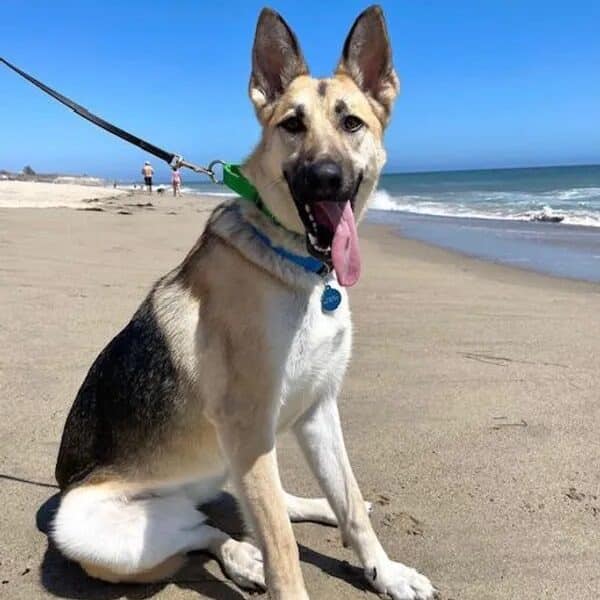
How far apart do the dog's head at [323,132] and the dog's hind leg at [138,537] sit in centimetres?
119

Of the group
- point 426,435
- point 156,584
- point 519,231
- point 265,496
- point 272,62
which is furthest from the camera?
point 519,231

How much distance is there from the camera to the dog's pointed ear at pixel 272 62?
3.06 metres

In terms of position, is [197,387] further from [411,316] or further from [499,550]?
[411,316]

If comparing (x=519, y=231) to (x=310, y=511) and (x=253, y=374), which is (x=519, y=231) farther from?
(x=253, y=374)

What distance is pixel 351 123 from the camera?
2986 millimetres

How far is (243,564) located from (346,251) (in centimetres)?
136

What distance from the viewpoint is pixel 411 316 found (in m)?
6.64

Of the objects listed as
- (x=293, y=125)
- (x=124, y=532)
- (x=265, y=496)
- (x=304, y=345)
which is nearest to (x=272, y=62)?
(x=293, y=125)

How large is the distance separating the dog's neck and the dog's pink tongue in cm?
10

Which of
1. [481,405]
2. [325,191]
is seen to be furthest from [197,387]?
[481,405]

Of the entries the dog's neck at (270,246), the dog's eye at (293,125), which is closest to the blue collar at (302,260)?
the dog's neck at (270,246)

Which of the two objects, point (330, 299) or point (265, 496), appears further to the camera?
point (330, 299)

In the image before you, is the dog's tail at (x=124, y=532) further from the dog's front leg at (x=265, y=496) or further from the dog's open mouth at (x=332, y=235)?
the dog's open mouth at (x=332, y=235)

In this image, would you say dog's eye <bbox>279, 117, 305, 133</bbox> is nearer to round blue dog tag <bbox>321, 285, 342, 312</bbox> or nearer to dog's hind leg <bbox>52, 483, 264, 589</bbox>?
round blue dog tag <bbox>321, 285, 342, 312</bbox>
